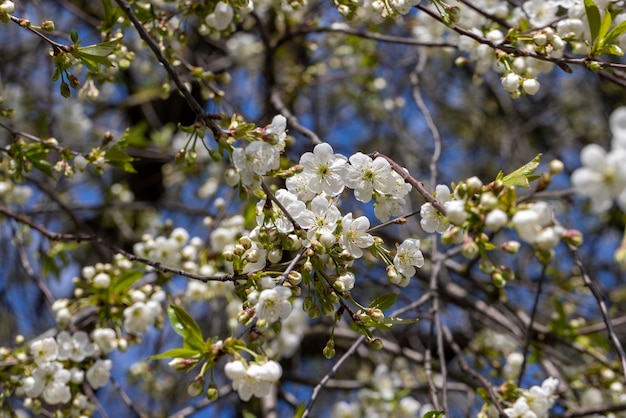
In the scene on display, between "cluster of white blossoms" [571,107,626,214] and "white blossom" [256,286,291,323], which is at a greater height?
"cluster of white blossoms" [571,107,626,214]

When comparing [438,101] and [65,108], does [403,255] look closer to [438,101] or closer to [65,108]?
[65,108]

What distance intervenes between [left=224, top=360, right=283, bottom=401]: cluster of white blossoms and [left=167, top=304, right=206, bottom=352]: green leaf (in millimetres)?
139

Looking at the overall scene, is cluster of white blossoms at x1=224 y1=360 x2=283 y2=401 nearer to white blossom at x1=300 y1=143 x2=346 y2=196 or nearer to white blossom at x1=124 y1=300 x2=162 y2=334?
white blossom at x1=300 y1=143 x2=346 y2=196

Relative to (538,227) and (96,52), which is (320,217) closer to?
(538,227)

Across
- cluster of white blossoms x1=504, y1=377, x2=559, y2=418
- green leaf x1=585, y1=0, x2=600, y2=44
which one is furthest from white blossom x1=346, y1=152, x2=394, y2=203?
cluster of white blossoms x1=504, y1=377, x2=559, y2=418

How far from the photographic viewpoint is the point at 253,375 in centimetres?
126

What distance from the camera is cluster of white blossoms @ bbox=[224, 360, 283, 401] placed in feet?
4.15

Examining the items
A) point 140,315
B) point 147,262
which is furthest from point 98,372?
point 147,262

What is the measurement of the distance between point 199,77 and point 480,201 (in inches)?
45.6

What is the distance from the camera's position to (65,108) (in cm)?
441

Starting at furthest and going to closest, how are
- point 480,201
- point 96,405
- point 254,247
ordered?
point 96,405 < point 254,247 < point 480,201

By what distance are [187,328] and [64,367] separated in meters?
0.85

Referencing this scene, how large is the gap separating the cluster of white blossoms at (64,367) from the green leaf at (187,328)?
0.65 meters

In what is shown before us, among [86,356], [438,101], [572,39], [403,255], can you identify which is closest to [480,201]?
[403,255]
